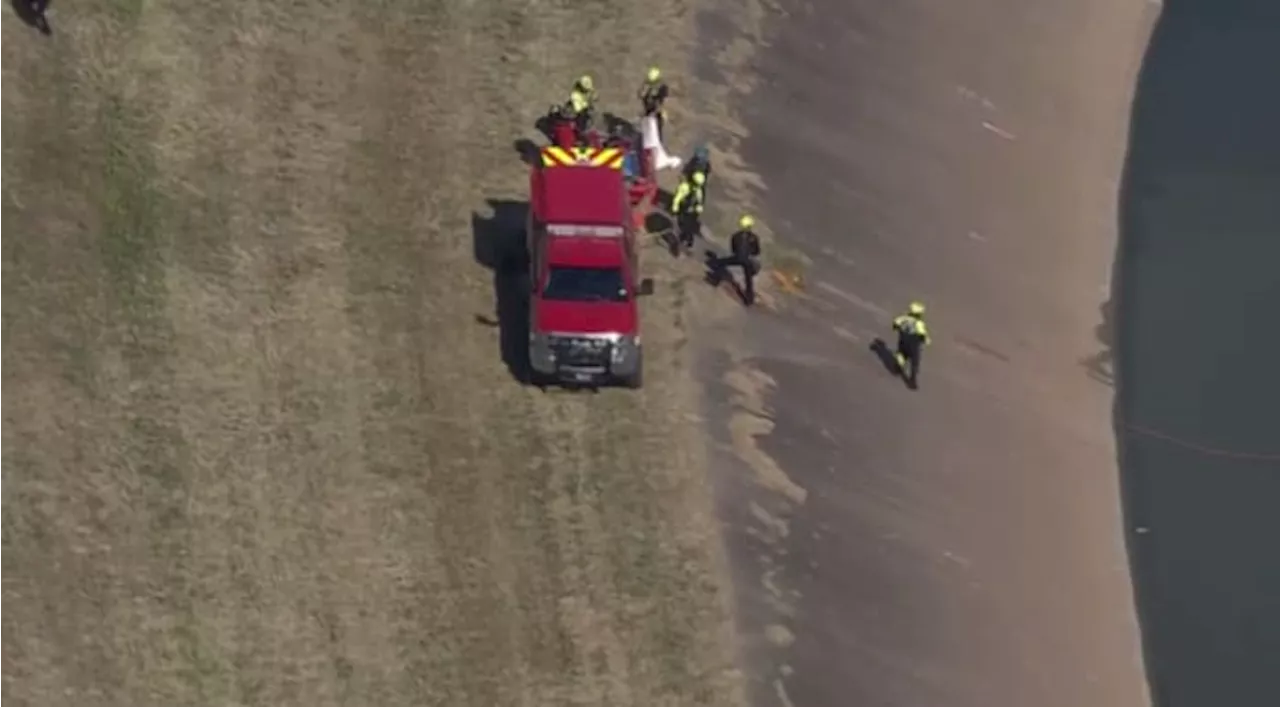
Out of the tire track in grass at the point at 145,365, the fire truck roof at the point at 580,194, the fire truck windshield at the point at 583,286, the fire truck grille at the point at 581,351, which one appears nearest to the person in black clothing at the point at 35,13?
the tire track in grass at the point at 145,365

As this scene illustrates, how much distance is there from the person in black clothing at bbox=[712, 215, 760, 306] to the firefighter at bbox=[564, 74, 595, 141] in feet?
11.3

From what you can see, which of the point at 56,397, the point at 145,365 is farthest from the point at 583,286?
the point at 56,397

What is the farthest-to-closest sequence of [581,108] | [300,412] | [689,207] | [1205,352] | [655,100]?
1. [1205,352]
2. [655,100]
3. [581,108]
4. [689,207]
5. [300,412]

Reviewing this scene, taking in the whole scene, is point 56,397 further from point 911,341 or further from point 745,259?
point 911,341

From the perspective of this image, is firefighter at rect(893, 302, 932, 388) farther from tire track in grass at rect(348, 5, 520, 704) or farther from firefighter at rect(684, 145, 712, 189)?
tire track in grass at rect(348, 5, 520, 704)

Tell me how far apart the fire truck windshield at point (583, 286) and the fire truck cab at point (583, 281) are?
0.6 inches

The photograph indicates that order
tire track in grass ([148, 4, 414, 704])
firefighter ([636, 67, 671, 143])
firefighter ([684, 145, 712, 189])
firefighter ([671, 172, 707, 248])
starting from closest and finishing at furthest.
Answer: tire track in grass ([148, 4, 414, 704]), firefighter ([671, 172, 707, 248]), firefighter ([684, 145, 712, 189]), firefighter ([636, 67, 671, 143])

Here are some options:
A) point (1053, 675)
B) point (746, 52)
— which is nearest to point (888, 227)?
point (746, 52)

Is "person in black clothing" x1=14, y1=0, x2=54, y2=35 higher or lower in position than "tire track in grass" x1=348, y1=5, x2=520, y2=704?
higher

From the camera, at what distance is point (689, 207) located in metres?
43.6

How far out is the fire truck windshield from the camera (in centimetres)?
3928

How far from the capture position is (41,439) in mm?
37312

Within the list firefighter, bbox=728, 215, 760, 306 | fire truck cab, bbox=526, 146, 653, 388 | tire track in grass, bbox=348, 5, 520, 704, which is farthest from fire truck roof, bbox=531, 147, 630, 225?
firefighter, bbox=728, 215, 760, 306

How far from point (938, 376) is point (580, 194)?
8.25 meters
